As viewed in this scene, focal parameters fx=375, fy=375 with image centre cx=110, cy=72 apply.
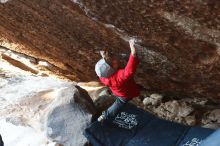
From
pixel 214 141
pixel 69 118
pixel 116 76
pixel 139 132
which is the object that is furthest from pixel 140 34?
pixel 69 118

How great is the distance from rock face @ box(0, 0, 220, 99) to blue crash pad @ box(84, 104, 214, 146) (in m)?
0.73

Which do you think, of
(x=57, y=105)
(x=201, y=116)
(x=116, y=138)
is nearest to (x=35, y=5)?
(x=57, y=105)

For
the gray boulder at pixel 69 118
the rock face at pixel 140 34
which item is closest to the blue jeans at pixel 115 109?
the gray boulder at pixel 69 118

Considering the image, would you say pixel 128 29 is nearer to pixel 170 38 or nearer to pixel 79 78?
pixel 170 38

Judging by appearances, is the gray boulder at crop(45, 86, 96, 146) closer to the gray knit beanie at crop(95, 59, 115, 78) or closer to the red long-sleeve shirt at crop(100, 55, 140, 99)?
the red long-sleeve shirt at crop(100, 55, 140, 99)

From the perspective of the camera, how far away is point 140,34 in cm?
442

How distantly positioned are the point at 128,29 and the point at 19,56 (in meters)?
3.68

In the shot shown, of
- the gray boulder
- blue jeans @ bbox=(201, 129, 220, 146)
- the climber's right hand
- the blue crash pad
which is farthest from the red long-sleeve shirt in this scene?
blue jeans @ bbox=(201, 129, 220, 146)

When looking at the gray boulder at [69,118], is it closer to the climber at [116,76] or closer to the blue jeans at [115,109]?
the blue jeans at [115,109]

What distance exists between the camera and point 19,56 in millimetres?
7492

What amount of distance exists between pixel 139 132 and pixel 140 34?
132 cm

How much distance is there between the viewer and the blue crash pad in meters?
4.59

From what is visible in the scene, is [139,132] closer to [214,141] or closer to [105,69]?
[105,69]

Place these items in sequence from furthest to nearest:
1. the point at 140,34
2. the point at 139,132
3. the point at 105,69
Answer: the point at 139,132
the point at 105,69
the point at 140,34
